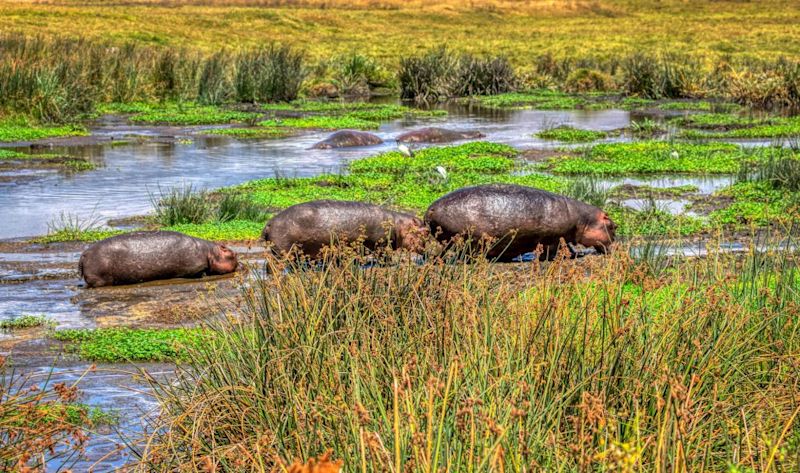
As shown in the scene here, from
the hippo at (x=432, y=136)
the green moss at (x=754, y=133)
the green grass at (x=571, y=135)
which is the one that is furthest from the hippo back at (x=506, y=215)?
the green moss at (x=754, y=133)

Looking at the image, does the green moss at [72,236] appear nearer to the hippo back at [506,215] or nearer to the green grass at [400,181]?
the green grass at [400,181]

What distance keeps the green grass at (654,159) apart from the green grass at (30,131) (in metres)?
10.3

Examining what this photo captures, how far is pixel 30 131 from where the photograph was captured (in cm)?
2172

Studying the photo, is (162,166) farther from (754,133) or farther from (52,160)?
(754,133)

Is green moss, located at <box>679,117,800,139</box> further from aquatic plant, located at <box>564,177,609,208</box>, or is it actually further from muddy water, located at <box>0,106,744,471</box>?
aquatic plant, located at <box>564,177,609,208</box>

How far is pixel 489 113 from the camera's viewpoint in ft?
93.9

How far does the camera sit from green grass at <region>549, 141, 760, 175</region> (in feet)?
54.2

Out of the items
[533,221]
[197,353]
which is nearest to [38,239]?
[533,221]

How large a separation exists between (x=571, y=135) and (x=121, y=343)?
1551cm

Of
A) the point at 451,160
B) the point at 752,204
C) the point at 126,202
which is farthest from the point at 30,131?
the point at 752,204

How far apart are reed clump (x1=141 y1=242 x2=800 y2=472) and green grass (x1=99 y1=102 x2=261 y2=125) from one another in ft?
66.0

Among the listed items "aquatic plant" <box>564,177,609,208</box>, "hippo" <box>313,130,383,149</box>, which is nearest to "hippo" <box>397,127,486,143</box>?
"hippo" <box>313,130,383,149</box>

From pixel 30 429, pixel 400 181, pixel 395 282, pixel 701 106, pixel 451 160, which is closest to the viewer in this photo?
pixel 30 429

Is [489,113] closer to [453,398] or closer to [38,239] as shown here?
[38,239]
